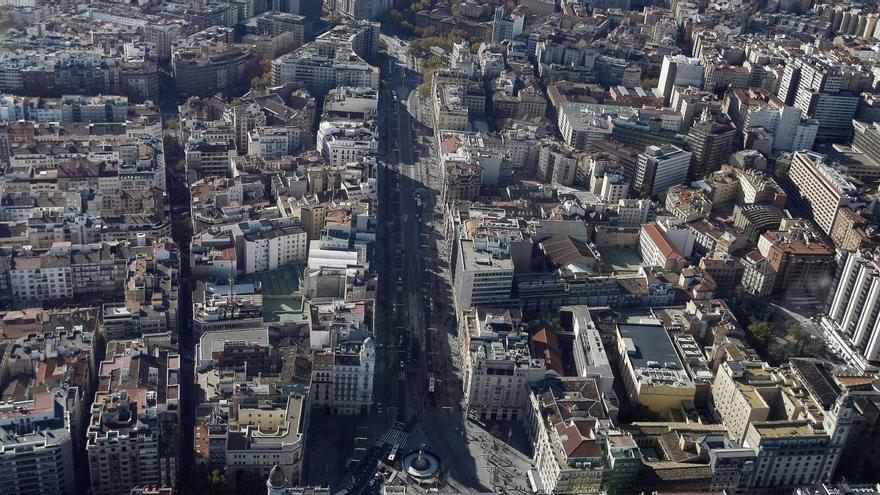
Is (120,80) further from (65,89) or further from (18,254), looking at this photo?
(18,254)

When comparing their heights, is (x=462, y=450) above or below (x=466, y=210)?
below

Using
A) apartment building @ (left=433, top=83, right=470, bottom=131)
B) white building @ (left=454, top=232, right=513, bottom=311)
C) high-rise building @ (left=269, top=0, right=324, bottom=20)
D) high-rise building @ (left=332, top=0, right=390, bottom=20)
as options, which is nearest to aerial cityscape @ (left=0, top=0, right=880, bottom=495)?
white building @ (left=454, top=232, right=513, bottom=311)

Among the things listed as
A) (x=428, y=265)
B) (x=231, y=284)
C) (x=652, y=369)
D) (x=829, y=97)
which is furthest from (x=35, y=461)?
(x=829, y=97)

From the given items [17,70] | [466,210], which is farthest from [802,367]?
[17,70]

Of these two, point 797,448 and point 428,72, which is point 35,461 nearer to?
point 797,448

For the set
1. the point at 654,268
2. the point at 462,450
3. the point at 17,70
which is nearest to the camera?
the point at 462,450

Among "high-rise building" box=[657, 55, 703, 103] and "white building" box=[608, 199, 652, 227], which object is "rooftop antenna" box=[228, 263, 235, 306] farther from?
"high-rise building" box=[657, 55, 703, 103]

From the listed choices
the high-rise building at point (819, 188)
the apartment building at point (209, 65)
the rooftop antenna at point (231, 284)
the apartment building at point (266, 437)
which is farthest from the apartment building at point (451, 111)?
the apartment building at point (266, 437)
